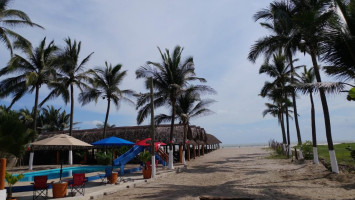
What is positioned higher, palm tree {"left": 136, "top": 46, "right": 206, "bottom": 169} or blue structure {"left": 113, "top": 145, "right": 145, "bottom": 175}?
palm tree {"left": 136, "top": 46, "right": 206, "bottom": 169}

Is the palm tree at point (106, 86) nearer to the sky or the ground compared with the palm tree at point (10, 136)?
nearer to the sky

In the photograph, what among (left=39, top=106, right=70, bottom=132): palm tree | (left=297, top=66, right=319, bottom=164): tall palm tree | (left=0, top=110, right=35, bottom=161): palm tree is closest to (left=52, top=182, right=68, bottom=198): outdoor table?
(left=0, top=110, right=35, bottom=161): palm tree

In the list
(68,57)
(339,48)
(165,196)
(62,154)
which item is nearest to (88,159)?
(62,154)

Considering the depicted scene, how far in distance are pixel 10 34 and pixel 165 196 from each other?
12509mm

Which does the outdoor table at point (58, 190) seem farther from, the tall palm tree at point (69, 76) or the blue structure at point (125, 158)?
the tall palm tree at point (69, 76)

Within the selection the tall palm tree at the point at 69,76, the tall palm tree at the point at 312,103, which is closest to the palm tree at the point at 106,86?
the tall palm tree at the point at 69,76

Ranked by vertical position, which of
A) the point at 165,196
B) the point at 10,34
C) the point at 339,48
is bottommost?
the point at 165,196

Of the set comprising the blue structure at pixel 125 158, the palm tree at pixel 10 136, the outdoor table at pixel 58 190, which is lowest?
the outdoor table at pixel 58 190

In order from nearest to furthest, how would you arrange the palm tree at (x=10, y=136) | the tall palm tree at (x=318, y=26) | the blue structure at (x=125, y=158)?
the palm tree at (x=10, y=136) < the tall palm tree at (x=318, y=26) < the blue structure at (x=125, y=158)

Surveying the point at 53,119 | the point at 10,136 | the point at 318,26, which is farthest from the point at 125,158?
the point at 53,119

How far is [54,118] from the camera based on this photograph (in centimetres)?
4319

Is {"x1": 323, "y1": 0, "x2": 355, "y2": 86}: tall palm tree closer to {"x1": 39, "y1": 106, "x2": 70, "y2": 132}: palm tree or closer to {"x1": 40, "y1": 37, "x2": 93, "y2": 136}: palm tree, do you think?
{"x1": 40, "y1": 37, "x2": 93, "y2": 136}: palm tree

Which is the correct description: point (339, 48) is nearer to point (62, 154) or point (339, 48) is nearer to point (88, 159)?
point (88, 159)

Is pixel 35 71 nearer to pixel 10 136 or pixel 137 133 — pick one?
pixel 137 133
